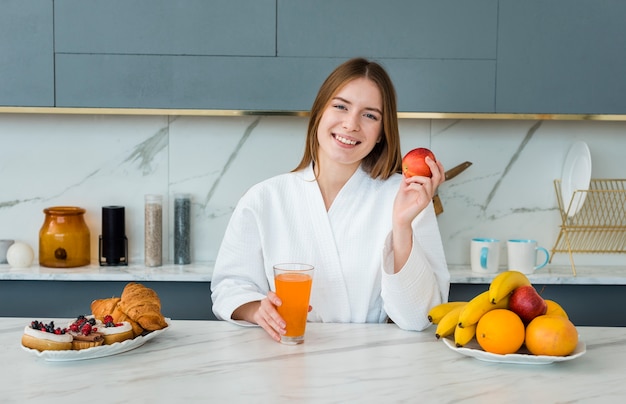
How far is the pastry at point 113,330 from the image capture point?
132 centimetres

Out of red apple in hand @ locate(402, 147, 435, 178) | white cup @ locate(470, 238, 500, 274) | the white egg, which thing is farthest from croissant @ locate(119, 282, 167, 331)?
white cup @ locate(470, 238, 500, 274)

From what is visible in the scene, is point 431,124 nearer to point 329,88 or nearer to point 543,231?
point 543,231

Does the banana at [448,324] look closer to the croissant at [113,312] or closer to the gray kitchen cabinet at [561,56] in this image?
the croissant at [113,312]

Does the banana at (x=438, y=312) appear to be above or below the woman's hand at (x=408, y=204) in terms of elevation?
below

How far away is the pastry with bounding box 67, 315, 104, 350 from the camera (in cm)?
128

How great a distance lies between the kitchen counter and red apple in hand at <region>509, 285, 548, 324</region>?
3.7 inches

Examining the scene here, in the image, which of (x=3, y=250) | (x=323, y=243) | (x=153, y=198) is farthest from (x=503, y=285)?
(x=3, y=250)

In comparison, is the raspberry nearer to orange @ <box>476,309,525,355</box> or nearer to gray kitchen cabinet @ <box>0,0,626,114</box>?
orange @ <box>476,309,525,355</box>

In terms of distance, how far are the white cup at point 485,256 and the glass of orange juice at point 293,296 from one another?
1.47 metres

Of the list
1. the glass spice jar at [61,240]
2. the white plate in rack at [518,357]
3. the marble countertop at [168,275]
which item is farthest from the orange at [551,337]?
the glass spice jar at [61,240]

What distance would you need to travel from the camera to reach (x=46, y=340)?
49.8 inches

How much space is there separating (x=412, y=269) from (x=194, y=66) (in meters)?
1.43

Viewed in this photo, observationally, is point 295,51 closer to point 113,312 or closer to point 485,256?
point 485,256

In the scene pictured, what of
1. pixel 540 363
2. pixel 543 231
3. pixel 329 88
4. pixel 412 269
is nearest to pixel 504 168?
pixel 543 231
